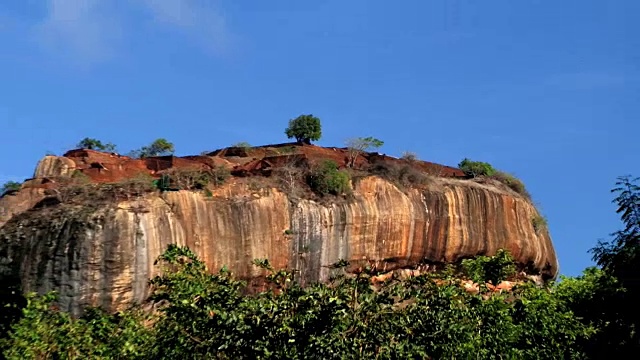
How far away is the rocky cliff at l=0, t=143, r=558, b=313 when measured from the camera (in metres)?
30.1

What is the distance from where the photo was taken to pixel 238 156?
4678cm

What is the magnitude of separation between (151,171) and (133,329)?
2321cm

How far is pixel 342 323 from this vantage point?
12023mm

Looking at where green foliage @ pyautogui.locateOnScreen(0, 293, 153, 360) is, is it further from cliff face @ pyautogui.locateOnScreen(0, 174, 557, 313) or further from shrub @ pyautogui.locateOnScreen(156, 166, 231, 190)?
shrub @ pyautogui.locateOnScreen(156, 166, 231, 190)

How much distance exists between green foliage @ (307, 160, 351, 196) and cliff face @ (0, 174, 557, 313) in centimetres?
74

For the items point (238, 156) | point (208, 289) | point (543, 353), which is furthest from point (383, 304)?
point (238, 156)

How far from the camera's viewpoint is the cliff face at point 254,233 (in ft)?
98.6

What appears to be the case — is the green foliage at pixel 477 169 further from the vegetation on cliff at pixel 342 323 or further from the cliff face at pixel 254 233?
the vegetation on cliff at pixel 342 323

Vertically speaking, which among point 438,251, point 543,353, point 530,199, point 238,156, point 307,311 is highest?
point 238,156

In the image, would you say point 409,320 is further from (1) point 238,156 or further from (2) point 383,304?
(1) point 238,156

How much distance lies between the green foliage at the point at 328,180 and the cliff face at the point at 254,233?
74 centimetres

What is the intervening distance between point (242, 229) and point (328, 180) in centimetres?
570

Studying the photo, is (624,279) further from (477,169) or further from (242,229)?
(477,169)

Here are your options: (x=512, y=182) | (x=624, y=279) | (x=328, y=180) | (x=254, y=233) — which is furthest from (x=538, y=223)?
(x=624, y=279)
